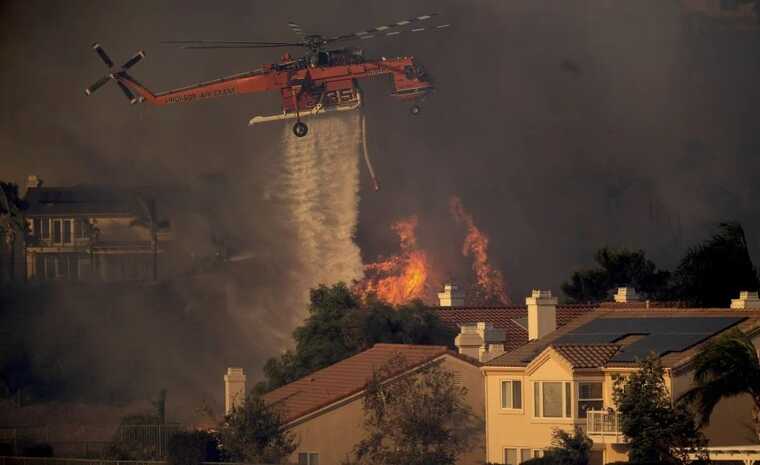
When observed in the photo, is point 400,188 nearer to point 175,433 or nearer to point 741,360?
point 175,433

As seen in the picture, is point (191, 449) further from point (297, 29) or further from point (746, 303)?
point (297, 29)

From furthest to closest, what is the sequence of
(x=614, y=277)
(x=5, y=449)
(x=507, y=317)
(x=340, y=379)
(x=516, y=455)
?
(x=614, y=277) < (x=507, y=317) < (x=5, y=449) < (x=340, y=379) < (x=516, y=455)

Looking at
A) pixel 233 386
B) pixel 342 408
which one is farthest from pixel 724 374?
pixel 233 386

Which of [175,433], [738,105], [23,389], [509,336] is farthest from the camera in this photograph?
[738,105]

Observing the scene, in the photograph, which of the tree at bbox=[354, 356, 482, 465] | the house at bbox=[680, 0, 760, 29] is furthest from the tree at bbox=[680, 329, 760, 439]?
the house at bbox=[680, 0, 760, 29]

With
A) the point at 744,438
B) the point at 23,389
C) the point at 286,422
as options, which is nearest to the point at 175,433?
the point at 286,422

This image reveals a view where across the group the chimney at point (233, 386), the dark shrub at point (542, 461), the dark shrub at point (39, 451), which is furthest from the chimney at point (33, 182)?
the dark shrub at point (542, 461)

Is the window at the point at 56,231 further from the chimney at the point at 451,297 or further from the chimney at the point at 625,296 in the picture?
the chimney at the point at 625,296

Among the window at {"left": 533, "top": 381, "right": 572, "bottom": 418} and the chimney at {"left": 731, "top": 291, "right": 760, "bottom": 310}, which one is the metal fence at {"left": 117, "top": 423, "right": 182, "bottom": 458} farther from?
the chimney at {"left": 731, "top": 291, "right": 760, "bottom": 310}
